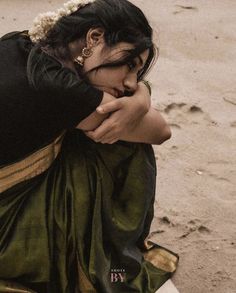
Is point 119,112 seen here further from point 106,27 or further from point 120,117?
point 106,27

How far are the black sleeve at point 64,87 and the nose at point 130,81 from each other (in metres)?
0.15

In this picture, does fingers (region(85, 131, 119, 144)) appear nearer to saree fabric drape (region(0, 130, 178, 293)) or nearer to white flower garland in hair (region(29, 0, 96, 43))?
saree fabric drape (region(0, 130, 178, 293))

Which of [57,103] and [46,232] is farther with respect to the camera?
[46,232]

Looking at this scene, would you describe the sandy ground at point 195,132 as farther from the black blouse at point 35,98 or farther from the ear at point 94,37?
the ear at point 94,37

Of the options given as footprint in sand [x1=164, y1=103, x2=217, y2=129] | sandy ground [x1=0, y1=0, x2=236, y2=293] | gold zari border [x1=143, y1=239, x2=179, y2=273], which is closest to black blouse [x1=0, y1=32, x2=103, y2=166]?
gold zari border [x1=143, y1=239, x2=179, y2=273]

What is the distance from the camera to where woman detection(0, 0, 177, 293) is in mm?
1570

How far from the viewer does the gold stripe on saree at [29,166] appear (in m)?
1.68

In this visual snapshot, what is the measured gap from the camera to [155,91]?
10.9ft

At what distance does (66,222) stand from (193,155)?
1.22 metres

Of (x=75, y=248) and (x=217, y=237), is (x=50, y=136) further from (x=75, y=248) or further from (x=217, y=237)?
(x=217, y=237)

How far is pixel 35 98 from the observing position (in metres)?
1.54

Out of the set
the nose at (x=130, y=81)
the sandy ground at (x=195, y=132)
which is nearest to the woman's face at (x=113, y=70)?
the nose at (x=130, y=81)

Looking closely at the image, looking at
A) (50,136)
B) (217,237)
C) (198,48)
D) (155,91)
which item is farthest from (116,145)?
(198,48)

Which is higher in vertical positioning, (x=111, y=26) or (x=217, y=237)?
(x=111, y=26)
